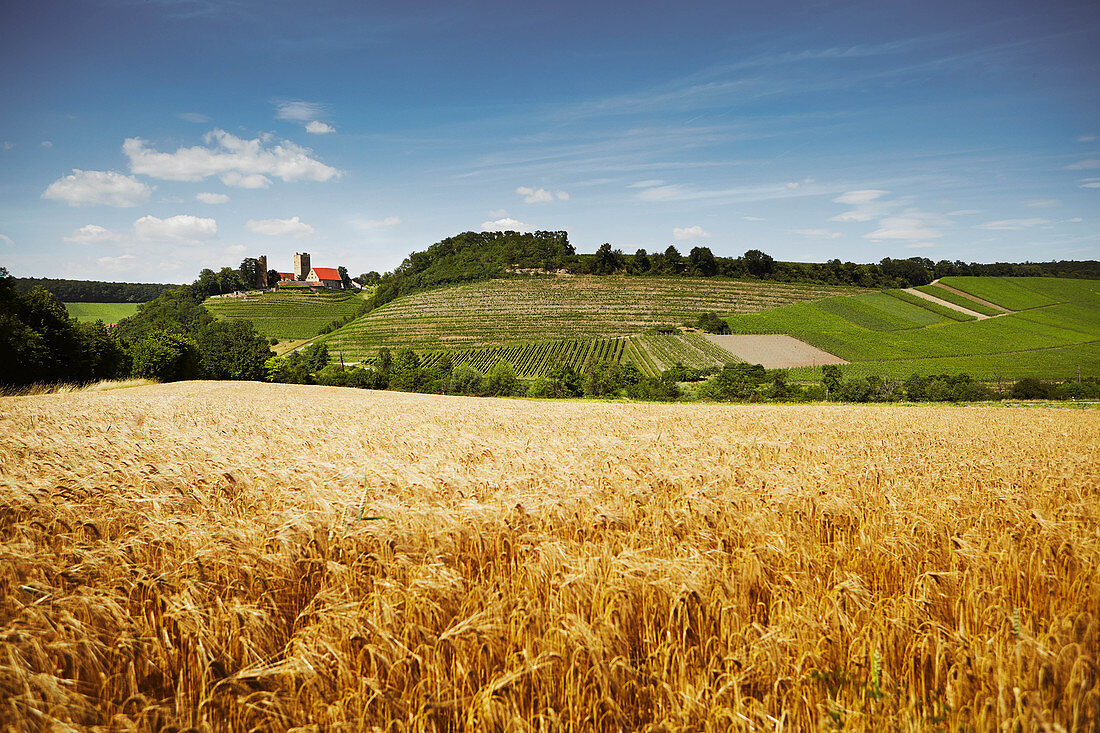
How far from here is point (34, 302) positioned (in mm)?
40219

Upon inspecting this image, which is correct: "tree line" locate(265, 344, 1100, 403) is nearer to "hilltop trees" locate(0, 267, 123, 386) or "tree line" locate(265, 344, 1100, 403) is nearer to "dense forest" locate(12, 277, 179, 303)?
"hilltop trees" locate(0, 267, 123, 386)

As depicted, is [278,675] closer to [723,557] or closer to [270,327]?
[723,557]

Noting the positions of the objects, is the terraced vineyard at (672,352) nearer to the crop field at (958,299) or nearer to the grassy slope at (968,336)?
the grassy slope at (968,336)

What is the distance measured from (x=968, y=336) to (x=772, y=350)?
39326 millimetres

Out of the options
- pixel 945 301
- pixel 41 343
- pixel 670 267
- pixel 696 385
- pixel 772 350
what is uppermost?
pixel 670 267

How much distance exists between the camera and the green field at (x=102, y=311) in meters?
126

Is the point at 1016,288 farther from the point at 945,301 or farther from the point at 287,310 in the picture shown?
the point at 287,310

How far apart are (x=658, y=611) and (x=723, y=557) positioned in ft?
2.41

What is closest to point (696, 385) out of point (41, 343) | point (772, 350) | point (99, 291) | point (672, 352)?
point (672, 352)

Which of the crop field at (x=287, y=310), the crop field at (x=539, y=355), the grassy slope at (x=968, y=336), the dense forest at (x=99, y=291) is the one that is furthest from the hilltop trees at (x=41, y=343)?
the dense forest at (x=99, y=291)

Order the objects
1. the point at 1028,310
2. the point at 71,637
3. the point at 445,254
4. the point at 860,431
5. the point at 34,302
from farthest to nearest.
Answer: the point at 445,254, the point at 1028,310, the point at 34,302, the point at 860,431, the point at 71,637

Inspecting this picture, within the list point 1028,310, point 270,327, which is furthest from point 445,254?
point 1028,310

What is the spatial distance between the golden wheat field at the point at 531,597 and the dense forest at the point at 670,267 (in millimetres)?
149417

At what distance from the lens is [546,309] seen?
121 m
